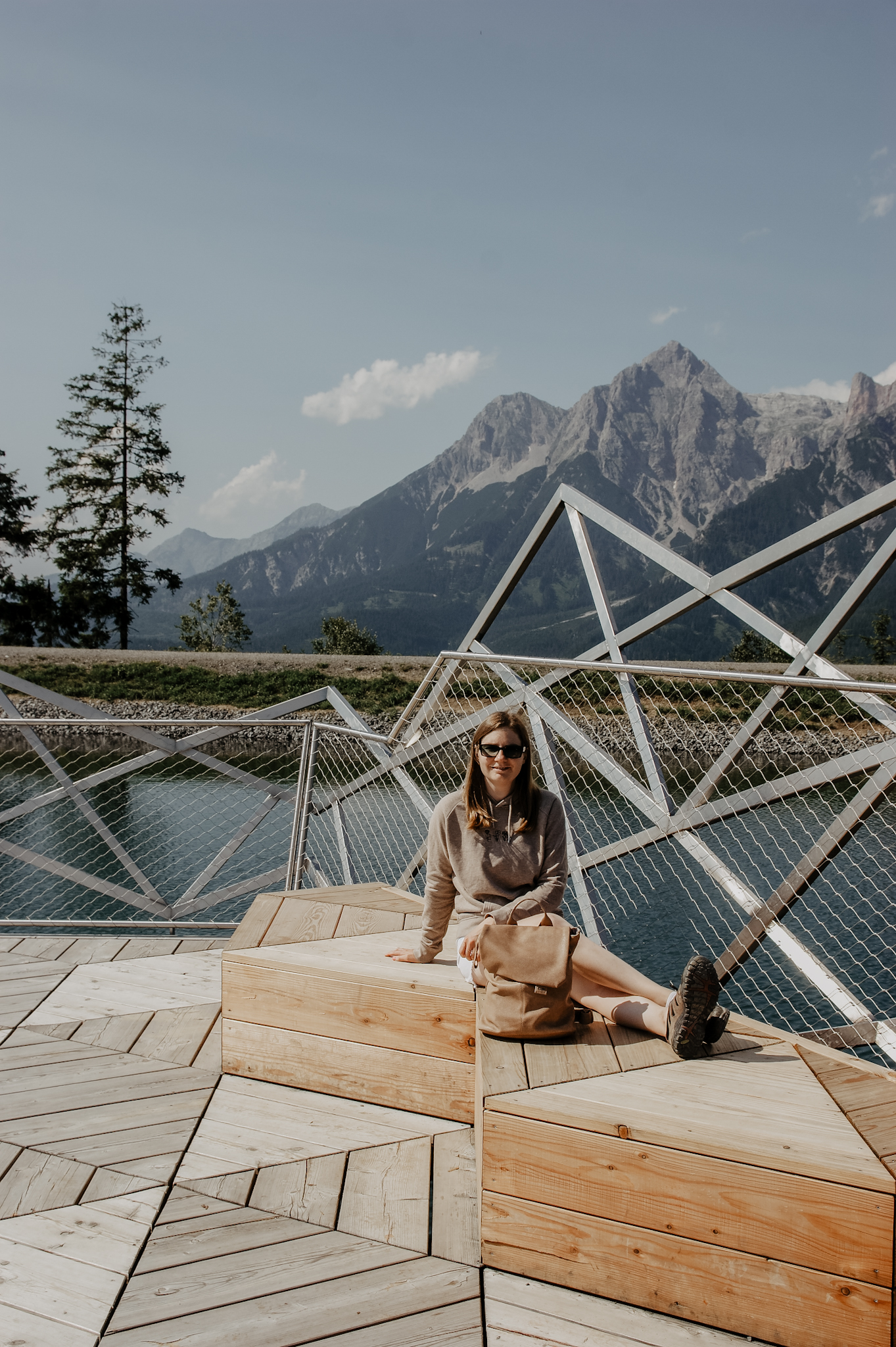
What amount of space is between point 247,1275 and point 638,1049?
37.6 inches

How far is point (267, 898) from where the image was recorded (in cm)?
303

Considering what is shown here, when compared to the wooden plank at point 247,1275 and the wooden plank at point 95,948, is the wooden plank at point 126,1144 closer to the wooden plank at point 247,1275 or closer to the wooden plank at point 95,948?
the wooden plank at point 247,1275

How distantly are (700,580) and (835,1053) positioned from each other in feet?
5.87

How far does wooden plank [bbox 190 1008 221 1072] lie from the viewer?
2.61 meters

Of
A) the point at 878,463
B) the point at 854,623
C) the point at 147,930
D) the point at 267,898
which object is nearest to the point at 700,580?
the point at 267,898

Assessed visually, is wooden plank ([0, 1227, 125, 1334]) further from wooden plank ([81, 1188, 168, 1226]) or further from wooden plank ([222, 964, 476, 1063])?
wooden plank ([222, 964, 476, 1063])

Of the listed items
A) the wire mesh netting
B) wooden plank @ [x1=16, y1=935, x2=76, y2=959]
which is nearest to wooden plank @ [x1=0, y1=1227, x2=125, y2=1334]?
the wire mesh netting

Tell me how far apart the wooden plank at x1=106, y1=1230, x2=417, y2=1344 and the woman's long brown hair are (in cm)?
103

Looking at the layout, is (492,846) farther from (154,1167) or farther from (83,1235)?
(83,1235)

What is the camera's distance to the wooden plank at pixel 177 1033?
2.70 meters

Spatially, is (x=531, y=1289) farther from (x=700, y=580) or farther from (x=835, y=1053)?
(x=700, y=580)

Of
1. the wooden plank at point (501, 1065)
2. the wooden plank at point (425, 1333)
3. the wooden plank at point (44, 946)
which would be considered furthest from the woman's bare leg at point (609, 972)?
the wooden plank at point (44, 946)

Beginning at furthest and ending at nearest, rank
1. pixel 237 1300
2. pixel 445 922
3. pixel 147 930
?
pixel 147 930
pixel 445 922
pixel 237 1300

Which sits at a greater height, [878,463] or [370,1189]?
[878,463]
